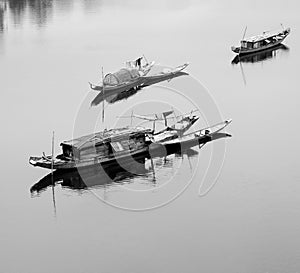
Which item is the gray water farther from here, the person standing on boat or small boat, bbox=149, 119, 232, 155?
the person standing on boat

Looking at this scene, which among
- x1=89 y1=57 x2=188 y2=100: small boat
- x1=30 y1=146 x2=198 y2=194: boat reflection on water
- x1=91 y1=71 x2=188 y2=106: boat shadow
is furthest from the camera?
x1=89 y1=57 x2=188 y2=100: small boat

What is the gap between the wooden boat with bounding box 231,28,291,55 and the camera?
28.9 m

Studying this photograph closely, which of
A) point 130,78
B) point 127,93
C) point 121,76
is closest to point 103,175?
point 127,93

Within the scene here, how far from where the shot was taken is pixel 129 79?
970 inches

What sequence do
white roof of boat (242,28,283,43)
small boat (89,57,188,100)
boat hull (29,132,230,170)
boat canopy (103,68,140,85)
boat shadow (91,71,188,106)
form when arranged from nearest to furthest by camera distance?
boat hull (29,132,230,170), boat shadow (91,71,188,106), small boat (89,57,188,100), boat canopy (103,68,140,85), white roof of boat (242,28,283,43)

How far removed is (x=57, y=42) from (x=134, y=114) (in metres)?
10.2

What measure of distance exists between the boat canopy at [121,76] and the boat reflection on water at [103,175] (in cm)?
657

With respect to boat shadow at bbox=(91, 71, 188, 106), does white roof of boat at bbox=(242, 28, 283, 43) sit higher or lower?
higher

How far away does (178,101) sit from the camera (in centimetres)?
2238

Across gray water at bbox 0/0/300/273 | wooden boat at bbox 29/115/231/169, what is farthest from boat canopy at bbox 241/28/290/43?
wooden boat at bbox 29/115/231/169

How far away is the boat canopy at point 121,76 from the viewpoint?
24.2 meters

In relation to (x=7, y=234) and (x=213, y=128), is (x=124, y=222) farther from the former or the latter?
(x=213, y=128)

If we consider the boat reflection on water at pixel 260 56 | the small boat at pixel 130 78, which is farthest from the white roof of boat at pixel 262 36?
the small boat at pixel 130 78

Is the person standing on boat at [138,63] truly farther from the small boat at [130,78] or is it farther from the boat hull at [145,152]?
the boat hull at [145,152]
